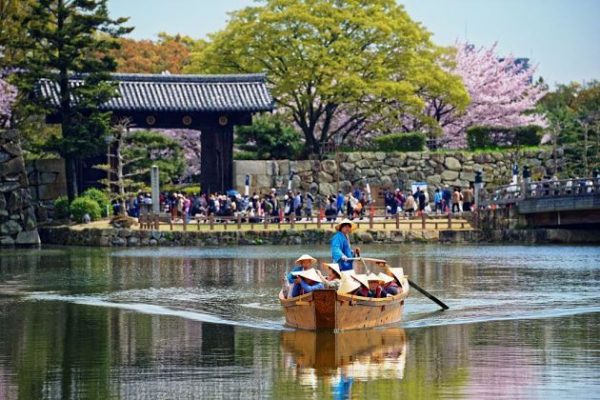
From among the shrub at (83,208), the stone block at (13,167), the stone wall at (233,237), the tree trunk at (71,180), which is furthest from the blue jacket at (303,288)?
the tree trunk at (71,180)

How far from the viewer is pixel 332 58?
6412 centimetres

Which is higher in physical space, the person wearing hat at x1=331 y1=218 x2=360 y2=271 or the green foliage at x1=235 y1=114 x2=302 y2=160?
the green foliage at x1=235 y1=114 x2=302 y2=160

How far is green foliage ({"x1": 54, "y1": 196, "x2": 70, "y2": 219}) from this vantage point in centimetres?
5771

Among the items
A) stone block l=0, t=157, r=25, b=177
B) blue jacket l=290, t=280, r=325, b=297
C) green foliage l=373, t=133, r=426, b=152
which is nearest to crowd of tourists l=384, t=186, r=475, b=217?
green foliage l=373, t=133, r=426, b=152

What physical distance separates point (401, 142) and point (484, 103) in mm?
9295

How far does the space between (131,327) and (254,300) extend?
220 inches

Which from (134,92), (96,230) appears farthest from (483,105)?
(96,230)

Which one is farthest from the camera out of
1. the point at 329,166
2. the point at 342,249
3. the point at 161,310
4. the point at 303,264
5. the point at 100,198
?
the point at 329,166

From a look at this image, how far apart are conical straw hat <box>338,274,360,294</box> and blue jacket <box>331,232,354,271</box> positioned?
131 centimetres

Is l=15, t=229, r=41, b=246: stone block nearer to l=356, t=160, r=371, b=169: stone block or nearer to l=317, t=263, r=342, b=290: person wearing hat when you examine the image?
l=356, t=160, r=371, b=169: stone block

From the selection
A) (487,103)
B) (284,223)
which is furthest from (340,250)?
(487,103)

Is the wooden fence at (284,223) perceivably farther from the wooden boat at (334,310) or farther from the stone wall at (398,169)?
the wooden boat at (334,310)

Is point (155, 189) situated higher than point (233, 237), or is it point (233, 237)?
point (155, 189)

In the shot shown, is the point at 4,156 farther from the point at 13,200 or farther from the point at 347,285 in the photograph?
the point at 347,285
